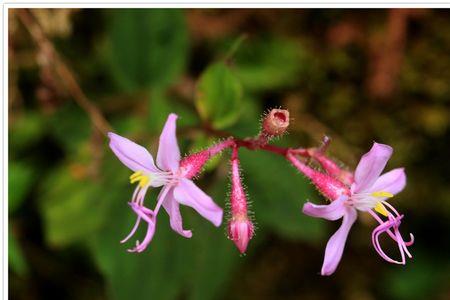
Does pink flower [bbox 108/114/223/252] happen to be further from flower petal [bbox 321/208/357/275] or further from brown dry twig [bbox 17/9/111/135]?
brown dry twig [bbox 17/9/111/135]

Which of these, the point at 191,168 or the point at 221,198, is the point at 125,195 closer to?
the point at 221,198

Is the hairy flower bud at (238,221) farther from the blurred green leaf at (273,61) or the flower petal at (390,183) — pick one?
the blurred green leaf at (273,61)

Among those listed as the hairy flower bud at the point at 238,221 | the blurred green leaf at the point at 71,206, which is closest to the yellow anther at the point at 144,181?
the hairy flower bud at the point at 238,221

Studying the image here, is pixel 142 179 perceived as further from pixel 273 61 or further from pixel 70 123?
pixel 273 61

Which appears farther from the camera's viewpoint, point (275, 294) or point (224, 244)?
point (275, 294)

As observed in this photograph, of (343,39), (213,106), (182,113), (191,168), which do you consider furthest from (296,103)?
(191,168)

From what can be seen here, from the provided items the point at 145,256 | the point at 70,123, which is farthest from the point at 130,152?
the point at 70,123
